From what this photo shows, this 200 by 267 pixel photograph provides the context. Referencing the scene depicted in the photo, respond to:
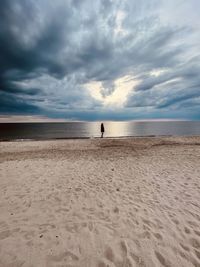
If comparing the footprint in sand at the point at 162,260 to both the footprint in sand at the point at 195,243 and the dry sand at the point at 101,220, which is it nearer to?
the dry sand at the point at 101,220

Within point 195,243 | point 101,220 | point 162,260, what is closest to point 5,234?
point 101,220

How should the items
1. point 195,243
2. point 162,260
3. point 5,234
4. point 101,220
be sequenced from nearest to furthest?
point 162,260 < point 195,243 < point 5,234 < point 101,220

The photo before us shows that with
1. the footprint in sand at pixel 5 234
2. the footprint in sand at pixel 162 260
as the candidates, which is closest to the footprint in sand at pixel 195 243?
the footprint in sand at pixel 162 260

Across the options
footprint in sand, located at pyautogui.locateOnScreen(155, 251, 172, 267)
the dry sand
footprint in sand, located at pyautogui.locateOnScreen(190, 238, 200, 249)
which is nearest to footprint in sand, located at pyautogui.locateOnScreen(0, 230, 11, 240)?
the dry sand

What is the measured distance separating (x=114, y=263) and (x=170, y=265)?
1.06 m

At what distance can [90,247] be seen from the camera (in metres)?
3.32

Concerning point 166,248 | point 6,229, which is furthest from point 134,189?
point 6,229

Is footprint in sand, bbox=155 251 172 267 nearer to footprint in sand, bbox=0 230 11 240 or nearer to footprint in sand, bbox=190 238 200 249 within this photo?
footprint in sand, bbox=190 238 200 249

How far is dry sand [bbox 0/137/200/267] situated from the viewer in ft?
10.1

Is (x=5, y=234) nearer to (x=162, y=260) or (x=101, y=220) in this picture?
(x=101, y=220)

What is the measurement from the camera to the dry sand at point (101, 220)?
3.09 meters

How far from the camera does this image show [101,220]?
422 cm

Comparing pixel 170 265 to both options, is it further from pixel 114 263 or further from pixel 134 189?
pixel 134 189

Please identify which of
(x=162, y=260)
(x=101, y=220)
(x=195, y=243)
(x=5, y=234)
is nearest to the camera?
(x=162, y=260)
